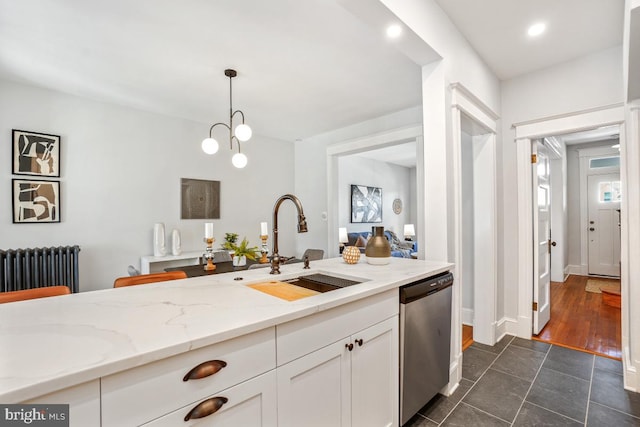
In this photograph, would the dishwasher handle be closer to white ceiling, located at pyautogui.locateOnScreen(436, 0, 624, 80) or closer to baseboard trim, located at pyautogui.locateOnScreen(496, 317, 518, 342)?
baseboard trim, located at pyautogui.locateOnScreen(496, 317, 518, 342)

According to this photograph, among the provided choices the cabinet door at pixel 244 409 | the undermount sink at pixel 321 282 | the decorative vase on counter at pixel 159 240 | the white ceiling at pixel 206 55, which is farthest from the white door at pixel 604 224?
the decorative vase on counter at pixel 159 240

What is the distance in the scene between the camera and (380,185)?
766 cm

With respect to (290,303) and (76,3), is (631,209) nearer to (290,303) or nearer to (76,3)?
(290,303)

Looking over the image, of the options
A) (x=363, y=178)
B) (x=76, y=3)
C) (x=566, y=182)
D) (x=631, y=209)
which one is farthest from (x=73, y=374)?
(x=566, y=182)

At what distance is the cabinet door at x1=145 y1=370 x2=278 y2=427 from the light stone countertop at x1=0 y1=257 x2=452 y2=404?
183 millimetres

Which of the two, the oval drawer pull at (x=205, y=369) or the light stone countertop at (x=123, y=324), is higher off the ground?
the light stone countertop at (x=123, y=324)

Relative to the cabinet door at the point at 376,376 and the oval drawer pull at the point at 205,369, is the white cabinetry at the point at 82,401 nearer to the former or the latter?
the oval drawer pull at the point at 205,369

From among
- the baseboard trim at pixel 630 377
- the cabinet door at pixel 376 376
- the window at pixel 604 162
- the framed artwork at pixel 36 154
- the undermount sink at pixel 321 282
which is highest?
the window at pixel 604 162

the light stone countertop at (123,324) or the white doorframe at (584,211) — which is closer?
the light stone countertop at (123,324)

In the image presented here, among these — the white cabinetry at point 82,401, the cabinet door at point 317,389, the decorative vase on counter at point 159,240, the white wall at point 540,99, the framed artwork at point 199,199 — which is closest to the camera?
the white cabinetry at point 82,401

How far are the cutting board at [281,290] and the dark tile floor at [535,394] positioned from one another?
3.74 feet

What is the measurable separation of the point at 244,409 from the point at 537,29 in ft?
10.4

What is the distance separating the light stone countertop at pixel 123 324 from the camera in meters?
0.65

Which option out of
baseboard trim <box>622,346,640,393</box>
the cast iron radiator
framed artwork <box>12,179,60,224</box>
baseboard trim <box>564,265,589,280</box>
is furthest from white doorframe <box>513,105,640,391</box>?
framed artwork <box>12,179,60,224</box>
